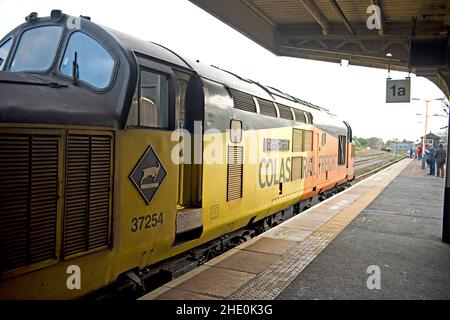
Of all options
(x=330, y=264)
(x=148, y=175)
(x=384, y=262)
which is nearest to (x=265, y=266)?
(x=330, y=264)

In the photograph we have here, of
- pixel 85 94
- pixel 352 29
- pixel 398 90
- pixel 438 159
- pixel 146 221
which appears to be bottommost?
pixel 146 221

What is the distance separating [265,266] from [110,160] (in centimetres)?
266

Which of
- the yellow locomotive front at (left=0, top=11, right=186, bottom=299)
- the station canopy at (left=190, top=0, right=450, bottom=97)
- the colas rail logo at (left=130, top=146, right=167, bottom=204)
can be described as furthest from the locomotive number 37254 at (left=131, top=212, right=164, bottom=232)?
the station canopy at (left=190, top=0, right=450, bottom=97)

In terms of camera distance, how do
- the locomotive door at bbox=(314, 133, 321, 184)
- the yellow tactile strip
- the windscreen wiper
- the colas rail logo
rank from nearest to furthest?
the windscreen wiper
the colas rail logo
the yellow tactile strip
the locomotive door at bbox=(314, 133, 321, 184)

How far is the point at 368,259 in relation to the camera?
5844mm

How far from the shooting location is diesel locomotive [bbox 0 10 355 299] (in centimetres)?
312

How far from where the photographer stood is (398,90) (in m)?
9.84

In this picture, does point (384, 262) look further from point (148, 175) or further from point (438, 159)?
point (438, 159)

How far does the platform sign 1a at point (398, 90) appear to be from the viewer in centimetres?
973

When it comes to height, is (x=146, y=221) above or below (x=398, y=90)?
below

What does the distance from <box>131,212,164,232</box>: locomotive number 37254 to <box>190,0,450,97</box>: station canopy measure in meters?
4.30

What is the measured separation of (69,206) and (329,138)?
34.7 feet

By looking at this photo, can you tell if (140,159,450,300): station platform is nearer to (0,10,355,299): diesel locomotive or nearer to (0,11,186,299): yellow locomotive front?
(0,10,355,299): diesel locomotive

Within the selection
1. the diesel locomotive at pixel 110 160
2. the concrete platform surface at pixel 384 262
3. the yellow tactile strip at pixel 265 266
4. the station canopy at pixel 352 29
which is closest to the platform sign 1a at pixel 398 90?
the station canopy at pixel 352 29
